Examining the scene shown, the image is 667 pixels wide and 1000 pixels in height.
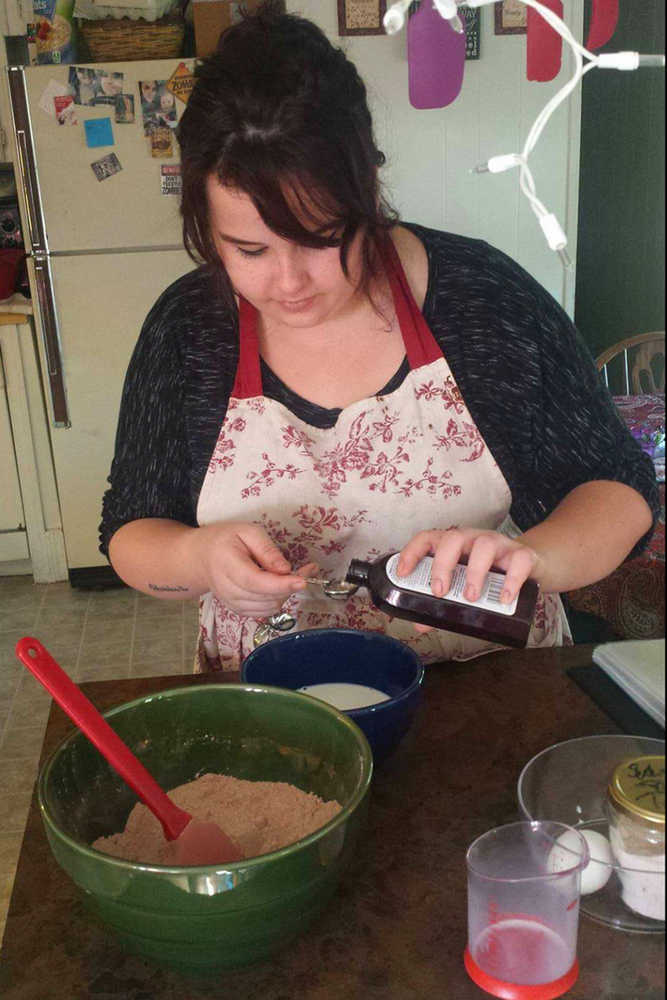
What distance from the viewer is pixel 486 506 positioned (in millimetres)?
1084

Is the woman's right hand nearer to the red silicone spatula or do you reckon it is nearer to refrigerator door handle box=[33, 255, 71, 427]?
the red silicone spatula

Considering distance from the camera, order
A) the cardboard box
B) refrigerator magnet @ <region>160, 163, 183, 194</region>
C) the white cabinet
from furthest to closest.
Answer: the white cabinet
refrigerator magnet @ <region>160, 163, 183, 194</region>
the cardboard box

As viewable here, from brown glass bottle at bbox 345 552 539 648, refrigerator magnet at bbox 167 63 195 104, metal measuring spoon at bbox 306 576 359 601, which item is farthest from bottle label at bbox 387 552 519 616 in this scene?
refrigerator magnet at bbox 167 63 195 104

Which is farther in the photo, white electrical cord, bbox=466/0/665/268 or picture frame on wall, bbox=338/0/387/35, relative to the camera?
picture frame on wall, bbox=338/0/387/35

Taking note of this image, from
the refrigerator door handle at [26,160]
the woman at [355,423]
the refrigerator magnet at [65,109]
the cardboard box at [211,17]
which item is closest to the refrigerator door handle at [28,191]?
the refrigerator door handle at [26,160]

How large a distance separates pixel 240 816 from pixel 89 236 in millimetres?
2213

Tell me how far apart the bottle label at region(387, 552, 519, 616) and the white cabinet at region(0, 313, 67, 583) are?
228 centimetres

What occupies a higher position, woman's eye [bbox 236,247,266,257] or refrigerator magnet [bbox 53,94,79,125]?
refrigerator magnet [bbox 53,94,79,125]

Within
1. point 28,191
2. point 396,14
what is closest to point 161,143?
point 28,191

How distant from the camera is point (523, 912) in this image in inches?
20.7

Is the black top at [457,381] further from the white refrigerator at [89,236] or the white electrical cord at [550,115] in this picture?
the white refrigerator at [89,236]

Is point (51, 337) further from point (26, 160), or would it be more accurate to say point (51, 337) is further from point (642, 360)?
point (642, 360)

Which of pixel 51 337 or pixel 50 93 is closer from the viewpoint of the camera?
pixel 50 93

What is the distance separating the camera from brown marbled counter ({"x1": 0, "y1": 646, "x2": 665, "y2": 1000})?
556 mm
